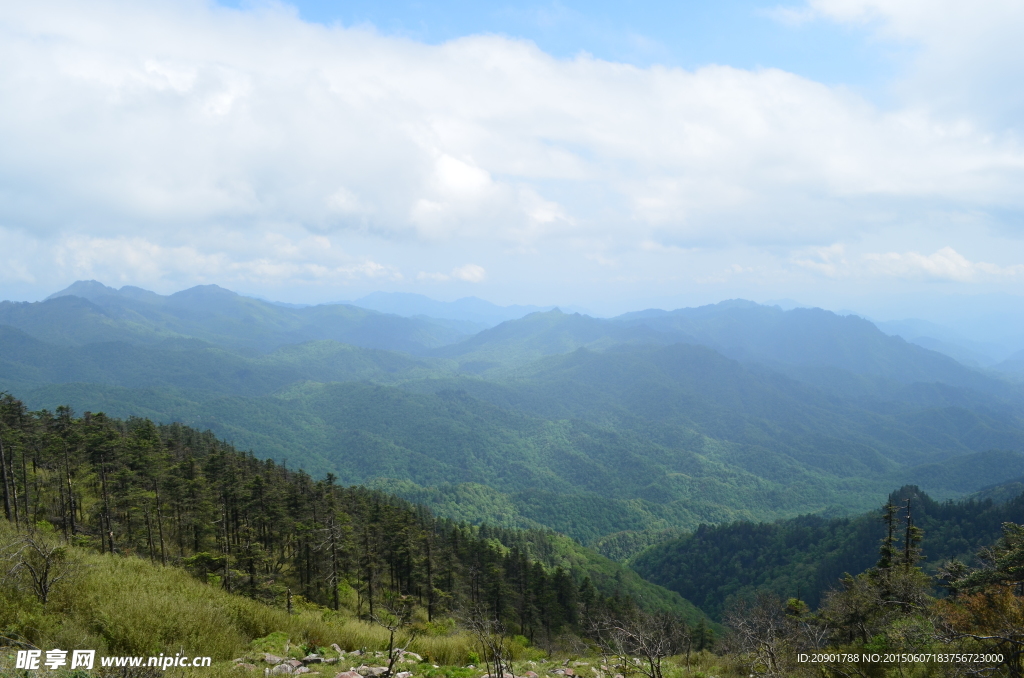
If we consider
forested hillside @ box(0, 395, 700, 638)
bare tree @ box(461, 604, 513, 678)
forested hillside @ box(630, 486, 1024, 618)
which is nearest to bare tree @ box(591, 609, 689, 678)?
bare tree @ box(461, 604, 513, 678)

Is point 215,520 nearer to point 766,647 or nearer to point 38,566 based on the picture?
point 38,566

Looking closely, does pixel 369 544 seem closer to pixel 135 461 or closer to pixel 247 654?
pixel 135 461

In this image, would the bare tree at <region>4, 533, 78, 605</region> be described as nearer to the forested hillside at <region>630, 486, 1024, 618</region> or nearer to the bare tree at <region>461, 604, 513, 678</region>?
the bare tree at <region>461, 604, 513, 678</region>

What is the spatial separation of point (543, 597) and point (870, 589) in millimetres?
35787

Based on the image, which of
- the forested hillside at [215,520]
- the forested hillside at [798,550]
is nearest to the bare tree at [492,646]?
the forested hillside at [215,520]

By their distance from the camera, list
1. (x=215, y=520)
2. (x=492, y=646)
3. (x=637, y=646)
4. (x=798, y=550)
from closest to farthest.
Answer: (x=492, y=646) < (x=637, y=646) < (x=215, y=520) < (x=798, y=550)

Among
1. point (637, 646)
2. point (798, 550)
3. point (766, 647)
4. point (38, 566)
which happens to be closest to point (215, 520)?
point (38, 566)

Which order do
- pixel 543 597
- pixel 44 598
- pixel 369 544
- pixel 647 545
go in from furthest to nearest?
pixel 647 545
pixel 543 597
pixel 369 544
pixel 44 598

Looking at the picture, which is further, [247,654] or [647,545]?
[647,545]

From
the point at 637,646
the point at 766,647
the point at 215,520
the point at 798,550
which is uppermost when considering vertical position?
the point at 637,646

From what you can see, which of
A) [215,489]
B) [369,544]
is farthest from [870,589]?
[215,489]

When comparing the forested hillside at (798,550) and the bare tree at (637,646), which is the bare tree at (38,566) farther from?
the forested hillside at (798,550)

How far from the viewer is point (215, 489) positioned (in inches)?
1394

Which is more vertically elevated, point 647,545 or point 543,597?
point 543,597
